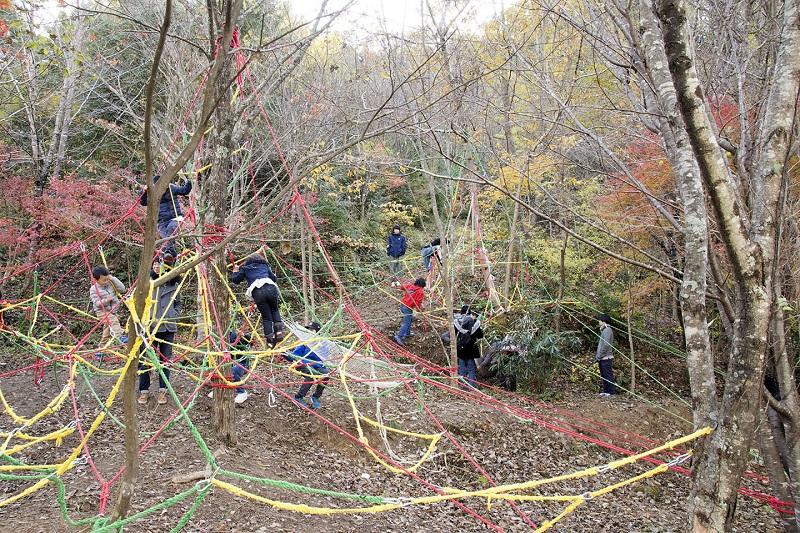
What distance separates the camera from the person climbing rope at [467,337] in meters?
8.36

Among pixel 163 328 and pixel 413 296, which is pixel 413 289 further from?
pixel 163 328

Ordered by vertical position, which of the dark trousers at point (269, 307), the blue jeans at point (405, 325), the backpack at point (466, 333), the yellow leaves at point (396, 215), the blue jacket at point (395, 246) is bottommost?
the blue jeans at point (405, 325)

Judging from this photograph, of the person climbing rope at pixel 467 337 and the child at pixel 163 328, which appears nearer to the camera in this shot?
the child at pixel 163 328

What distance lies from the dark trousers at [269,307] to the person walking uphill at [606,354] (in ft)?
17.3

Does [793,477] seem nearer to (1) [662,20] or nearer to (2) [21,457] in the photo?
(1) [662,20]

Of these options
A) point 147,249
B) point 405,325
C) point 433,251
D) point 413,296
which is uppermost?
point 147,249

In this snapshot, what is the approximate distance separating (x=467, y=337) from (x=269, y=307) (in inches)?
146

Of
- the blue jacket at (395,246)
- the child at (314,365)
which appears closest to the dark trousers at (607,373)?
the child at (314,365)

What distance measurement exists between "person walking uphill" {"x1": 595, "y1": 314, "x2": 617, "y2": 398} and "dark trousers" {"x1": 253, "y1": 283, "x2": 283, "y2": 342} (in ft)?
17.3

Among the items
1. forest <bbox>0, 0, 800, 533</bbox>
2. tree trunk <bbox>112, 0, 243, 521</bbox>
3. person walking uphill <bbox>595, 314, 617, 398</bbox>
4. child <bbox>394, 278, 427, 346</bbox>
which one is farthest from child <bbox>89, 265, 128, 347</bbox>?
person walking uphill <bbox>595, 314, 617, 398</bbox>

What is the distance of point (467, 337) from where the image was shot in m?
8.35

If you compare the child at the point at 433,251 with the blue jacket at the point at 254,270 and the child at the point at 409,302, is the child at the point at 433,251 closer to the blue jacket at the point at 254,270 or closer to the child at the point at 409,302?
the child at the point at 409,302

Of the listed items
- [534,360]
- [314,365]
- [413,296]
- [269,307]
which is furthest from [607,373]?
[269,307]

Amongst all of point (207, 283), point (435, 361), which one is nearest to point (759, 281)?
point (207, 283)
